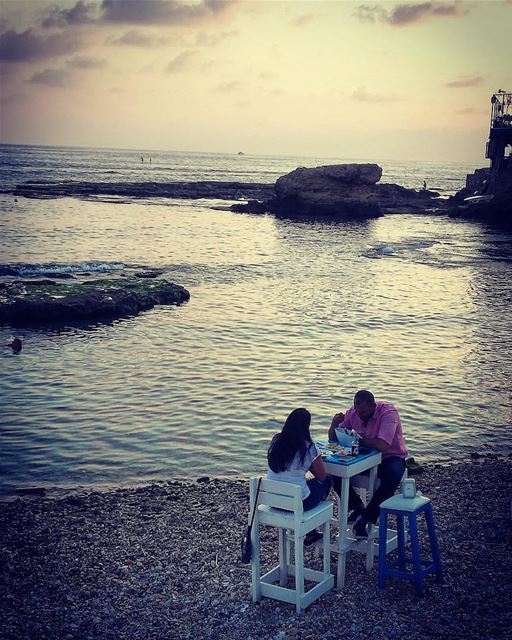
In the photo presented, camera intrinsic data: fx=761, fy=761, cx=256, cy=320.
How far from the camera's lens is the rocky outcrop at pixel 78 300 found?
24.0m

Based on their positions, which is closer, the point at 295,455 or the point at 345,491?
the point at 295,455

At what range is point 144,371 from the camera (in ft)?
61.4

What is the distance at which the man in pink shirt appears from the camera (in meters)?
8.74

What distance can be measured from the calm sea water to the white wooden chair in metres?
4.18

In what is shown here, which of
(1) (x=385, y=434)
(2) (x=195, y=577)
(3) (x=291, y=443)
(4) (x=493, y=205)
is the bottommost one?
(2) (x=195, y=577)

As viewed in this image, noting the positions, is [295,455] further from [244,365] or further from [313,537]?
[244,365]

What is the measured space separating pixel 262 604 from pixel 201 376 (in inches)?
416

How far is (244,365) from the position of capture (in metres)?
19.2

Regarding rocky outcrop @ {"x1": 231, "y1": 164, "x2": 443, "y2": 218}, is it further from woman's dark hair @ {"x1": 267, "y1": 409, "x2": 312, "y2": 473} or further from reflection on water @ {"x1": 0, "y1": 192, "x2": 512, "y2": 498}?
woman's dark hair @ {"x1": 267, "y1": 409, "x2": 312, "y2": 473}

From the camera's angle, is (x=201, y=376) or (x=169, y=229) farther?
(x=169, y=229)

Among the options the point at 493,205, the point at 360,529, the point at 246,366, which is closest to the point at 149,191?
the point at 493,205

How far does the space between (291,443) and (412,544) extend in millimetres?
1664

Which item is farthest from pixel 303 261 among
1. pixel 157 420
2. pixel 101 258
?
pixel 157 420

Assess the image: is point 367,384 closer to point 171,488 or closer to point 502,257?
point 171,488
